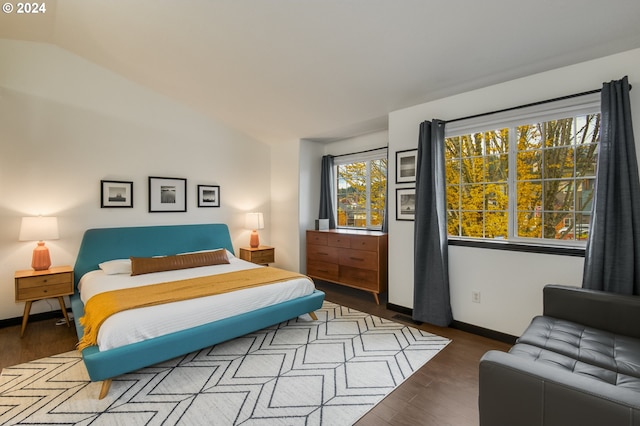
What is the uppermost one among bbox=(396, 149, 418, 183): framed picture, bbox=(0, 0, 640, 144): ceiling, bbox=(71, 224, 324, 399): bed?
bbox=(0, 0, 640, 144): ceiling

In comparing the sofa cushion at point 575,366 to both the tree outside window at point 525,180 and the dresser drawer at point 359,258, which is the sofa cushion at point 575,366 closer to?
the tree outside window at point 525,180

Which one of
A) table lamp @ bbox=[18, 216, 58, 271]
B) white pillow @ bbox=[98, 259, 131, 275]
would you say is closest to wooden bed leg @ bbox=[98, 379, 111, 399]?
white pillow @ bbox=[98, 259, 131, 275]

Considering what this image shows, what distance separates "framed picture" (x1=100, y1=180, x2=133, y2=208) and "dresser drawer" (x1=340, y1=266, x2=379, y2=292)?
3.10 metres

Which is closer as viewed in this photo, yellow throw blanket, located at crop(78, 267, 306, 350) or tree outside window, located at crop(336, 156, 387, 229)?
yellow throw blanket, located at crop(78, 267, 306, 350)

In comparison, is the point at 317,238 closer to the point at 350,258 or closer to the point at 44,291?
the point at 350,258

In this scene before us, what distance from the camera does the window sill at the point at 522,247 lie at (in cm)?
261

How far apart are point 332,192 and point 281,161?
3.48ft

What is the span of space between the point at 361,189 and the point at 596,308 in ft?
11.1

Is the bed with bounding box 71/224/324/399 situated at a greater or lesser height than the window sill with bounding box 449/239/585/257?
lesser

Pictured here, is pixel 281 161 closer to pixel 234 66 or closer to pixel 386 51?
pixel 234 66

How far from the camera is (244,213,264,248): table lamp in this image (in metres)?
5.09

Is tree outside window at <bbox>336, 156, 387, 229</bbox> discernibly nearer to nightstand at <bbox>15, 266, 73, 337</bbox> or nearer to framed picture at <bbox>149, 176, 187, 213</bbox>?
framed picture at <bbox>149, 176, 187, 213</bbox>

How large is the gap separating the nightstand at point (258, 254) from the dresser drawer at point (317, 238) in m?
0.69

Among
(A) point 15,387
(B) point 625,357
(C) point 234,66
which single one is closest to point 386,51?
(C) point 234,66
